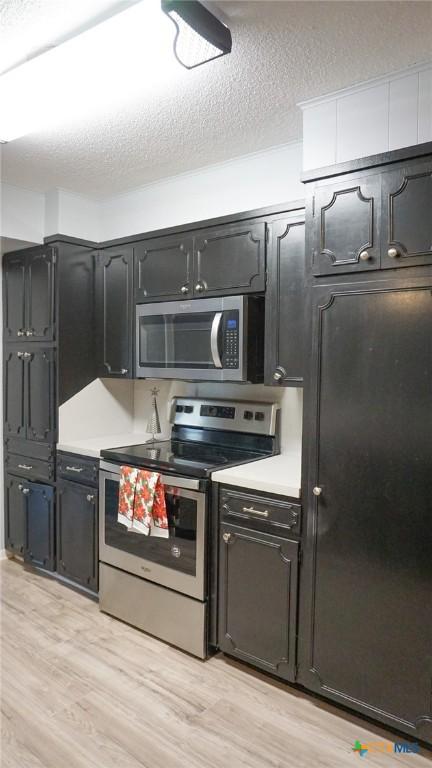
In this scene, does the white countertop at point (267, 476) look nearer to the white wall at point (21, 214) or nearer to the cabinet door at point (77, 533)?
the cabinet door at point (77, 533)

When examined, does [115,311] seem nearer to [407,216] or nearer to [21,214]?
[21,214]

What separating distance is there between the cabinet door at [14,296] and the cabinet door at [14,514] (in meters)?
1.04

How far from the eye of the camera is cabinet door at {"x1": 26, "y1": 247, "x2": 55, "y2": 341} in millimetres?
3227

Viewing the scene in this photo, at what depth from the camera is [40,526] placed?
11.0ft

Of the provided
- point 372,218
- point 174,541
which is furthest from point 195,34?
point 174,541

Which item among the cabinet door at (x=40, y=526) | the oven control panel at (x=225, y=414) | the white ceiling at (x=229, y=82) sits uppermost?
the white ceiling at (x=229, y=82)

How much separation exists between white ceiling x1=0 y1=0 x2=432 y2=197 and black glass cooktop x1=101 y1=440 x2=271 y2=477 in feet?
5.42

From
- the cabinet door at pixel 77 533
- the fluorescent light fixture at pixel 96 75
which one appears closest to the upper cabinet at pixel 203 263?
the fluorescent light fixture at pixel 96 75

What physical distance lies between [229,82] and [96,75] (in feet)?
1.70

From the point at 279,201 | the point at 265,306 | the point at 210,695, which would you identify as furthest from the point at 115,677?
the point at 279,201

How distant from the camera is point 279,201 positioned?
2.66 m

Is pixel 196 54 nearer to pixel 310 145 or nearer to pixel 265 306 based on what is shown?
pixel 310 145

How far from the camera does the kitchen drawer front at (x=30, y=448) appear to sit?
3.28 meters

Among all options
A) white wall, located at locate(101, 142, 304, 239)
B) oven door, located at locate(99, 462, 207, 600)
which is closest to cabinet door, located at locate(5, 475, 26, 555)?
oven door, located at locate(99, 462, 207, 600)
